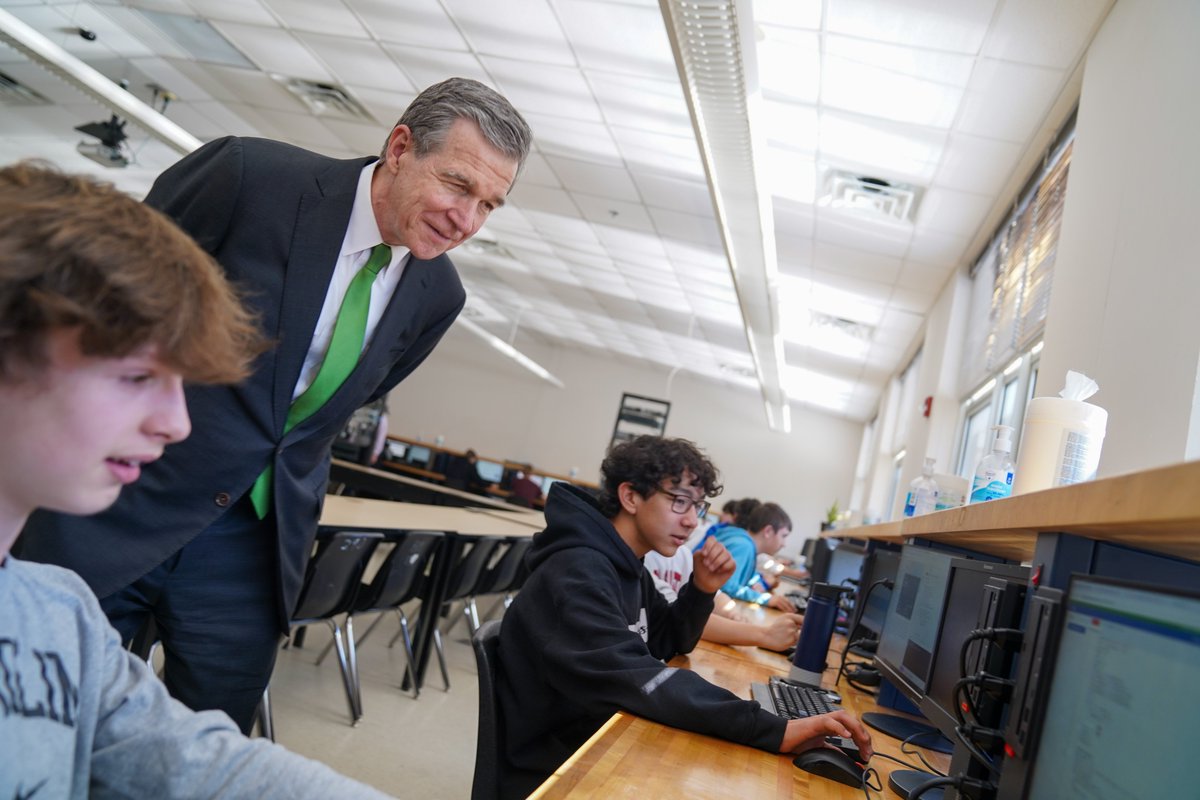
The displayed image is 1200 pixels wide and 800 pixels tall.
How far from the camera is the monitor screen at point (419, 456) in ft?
42.2

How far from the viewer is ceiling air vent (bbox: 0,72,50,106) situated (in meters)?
7.22

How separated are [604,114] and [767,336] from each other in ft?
8.70

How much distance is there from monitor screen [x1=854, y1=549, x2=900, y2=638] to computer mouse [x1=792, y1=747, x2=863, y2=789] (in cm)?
114

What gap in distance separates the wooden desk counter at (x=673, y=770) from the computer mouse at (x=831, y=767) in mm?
13

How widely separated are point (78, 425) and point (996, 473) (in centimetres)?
186

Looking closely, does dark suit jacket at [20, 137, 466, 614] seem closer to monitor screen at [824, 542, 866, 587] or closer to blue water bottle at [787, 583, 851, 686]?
blue water bottle at [787, 583, 851, 686]

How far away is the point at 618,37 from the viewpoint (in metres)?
4.45

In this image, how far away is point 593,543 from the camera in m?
1.68

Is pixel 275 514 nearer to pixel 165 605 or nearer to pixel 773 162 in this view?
pixel 165 605

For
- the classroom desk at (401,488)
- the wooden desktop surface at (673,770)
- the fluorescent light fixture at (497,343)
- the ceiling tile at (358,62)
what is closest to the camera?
the wooden desktop surface at (673,770)

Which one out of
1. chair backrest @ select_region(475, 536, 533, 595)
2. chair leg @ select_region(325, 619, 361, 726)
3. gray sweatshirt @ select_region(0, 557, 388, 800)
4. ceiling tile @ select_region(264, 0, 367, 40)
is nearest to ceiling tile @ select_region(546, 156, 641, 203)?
ceiling tile @ select_region(264, 0, 367, 40)

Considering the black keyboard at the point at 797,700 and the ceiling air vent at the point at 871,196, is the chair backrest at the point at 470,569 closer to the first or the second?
the black keyboard at the point at 797,700

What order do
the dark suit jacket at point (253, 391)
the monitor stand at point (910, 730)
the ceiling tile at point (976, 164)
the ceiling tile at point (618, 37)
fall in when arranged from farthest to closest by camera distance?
1. the ceiling tile at point (976, 164)
2. the ceiling tile at point (618, 37)
3. the monitor stand at point (910, 730)
4. the dark suit jacket at point (253, 391)

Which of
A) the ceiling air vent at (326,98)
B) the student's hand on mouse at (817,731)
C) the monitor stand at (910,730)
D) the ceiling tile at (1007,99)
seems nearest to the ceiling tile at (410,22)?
the ceiling air vent at (326,98)
